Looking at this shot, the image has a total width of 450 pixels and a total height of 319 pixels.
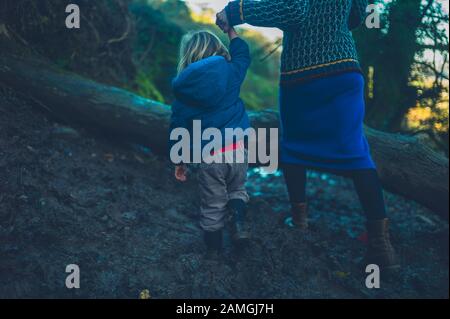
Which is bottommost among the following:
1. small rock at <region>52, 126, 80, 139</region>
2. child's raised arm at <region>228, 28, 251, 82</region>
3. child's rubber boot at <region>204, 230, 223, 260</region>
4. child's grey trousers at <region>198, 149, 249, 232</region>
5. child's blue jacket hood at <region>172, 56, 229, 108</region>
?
child's rubber boot at <region>204, 230, 223, 260</region>

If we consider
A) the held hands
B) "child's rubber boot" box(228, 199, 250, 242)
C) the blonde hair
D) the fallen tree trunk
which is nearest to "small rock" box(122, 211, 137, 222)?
"child's rubber boot" box(228, 199, 250, 242)

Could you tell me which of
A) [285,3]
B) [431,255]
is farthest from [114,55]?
[431,255]

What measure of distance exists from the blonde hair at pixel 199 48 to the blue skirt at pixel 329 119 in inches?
21.2

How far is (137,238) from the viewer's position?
2.97m

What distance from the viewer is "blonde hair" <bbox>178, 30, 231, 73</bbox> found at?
2.86 m

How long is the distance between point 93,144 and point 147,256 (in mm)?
1523

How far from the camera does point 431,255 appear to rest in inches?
134

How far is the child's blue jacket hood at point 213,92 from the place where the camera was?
2723mm

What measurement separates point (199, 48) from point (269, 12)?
540mm

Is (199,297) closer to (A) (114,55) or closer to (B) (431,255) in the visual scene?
(B) (431,255)

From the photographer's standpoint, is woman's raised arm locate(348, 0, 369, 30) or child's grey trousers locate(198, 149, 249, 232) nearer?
woman's raised arm locate(348, 0, 369, 30)

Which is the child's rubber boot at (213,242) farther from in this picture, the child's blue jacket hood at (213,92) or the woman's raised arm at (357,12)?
the woman's raised arm at (357,12)

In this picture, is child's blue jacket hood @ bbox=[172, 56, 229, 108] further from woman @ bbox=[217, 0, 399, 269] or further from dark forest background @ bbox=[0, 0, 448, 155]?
dark forest background @ bbox=[0, 0, 448, 155]

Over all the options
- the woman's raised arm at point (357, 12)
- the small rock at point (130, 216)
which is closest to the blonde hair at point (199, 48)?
the woman's raised arm at point (357, 12)
